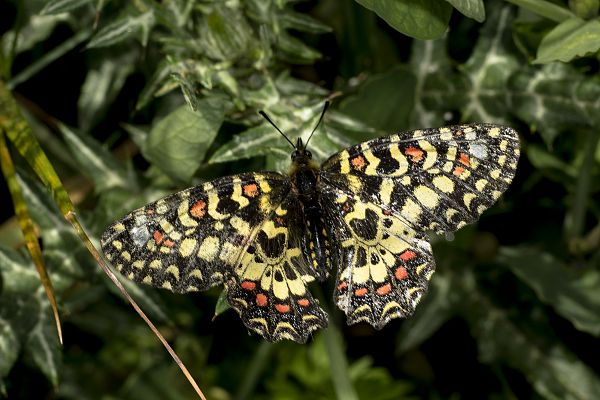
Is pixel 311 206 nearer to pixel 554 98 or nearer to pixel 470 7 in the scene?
pixel 470 7

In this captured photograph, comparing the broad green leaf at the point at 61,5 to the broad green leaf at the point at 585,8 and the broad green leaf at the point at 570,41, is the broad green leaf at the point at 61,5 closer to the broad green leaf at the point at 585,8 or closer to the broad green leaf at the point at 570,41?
the broad green leaf at the point at 570,41

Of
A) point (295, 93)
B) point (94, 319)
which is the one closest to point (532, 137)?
point (295, 93)

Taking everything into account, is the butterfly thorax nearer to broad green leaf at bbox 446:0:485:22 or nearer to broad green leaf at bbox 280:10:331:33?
broad green leaf at bbox 280:10:331:33

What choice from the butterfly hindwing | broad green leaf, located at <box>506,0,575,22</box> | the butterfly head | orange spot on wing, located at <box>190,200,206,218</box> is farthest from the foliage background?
the butterfly hindwing

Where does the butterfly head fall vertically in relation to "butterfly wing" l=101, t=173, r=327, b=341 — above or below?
above

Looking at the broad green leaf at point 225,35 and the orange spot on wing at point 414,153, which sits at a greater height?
the broad green leaf at point 225,35

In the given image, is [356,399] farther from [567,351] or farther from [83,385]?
[83,385]

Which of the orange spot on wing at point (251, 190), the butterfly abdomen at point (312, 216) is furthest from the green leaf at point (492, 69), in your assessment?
the orange spot on wing at point (251, 190)
